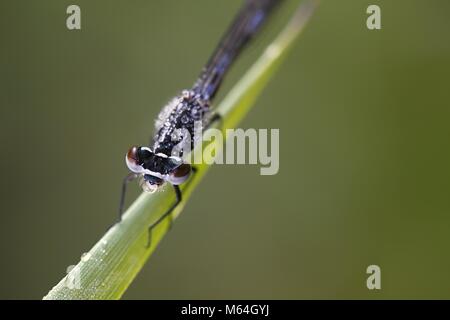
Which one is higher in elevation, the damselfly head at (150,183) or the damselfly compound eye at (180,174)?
the damselfly compound eye at (180,174)

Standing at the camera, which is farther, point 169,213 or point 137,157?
point 137,157

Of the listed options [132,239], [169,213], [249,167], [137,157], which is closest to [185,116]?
[137,157]

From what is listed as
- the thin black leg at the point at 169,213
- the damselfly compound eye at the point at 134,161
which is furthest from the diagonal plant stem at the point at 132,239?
the damselfly compound eye at the point at 134,161

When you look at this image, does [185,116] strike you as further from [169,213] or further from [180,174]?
[169,213]

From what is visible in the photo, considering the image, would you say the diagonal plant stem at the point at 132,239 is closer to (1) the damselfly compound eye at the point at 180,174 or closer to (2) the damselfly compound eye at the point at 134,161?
(1) the damselfly compound eye at the point at 180,174
